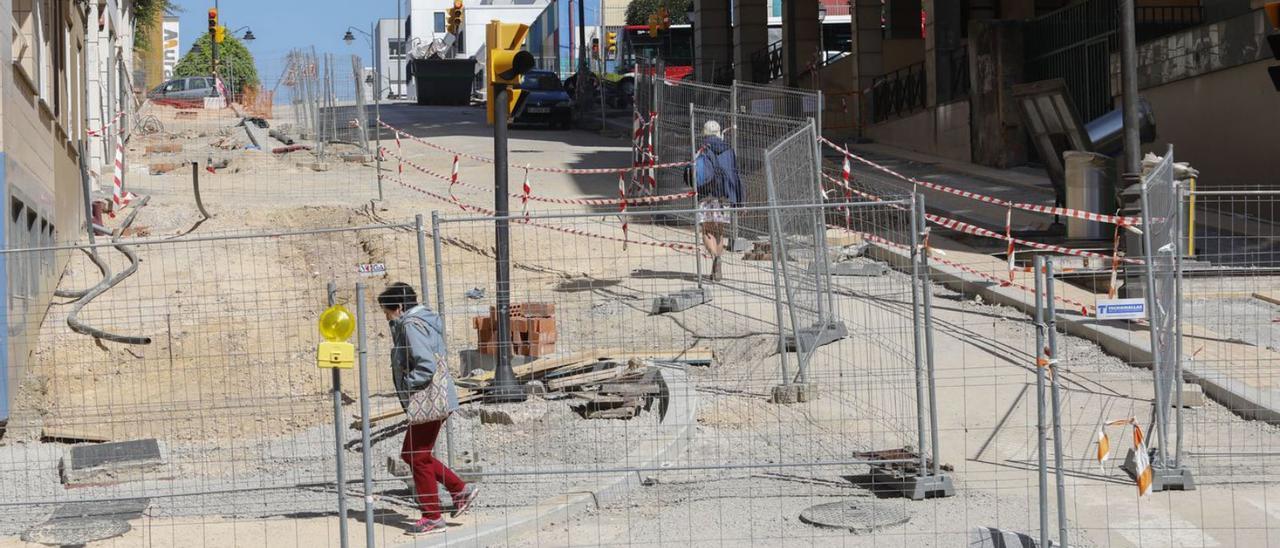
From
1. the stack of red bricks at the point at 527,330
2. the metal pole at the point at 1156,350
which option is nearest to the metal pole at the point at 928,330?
the metal pole at the point at 1156,350

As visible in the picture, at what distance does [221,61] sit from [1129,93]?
5437 cm

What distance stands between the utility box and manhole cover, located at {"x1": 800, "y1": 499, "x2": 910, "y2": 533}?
42.8 meters

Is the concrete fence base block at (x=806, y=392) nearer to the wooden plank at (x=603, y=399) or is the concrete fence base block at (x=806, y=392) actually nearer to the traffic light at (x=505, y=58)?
the wooden plank at (x=603, y=399)

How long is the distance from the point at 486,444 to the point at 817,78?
26134mm

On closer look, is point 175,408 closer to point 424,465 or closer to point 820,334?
point 424,465

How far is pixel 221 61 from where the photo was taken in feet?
205

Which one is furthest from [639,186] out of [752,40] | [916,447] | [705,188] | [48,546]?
[752,40]

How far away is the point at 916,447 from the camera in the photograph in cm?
884

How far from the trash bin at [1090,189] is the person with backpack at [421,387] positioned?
9.24m

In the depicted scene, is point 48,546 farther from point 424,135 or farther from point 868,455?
point 424,135

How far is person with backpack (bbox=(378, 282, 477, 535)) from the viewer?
7613mm

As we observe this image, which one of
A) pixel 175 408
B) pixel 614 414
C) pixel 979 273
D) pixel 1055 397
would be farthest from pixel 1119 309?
pixel 979 273

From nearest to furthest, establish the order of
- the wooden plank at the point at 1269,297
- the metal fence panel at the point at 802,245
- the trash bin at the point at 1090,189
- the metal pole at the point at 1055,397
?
1. the metal pole at the point at 1055,397
2. the metal fence panel at the point at 802,245
3. the wooden plank at the point at 1269,297
4. the trash bin at the point at 1090,189

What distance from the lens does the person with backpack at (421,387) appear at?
25.0 ft
